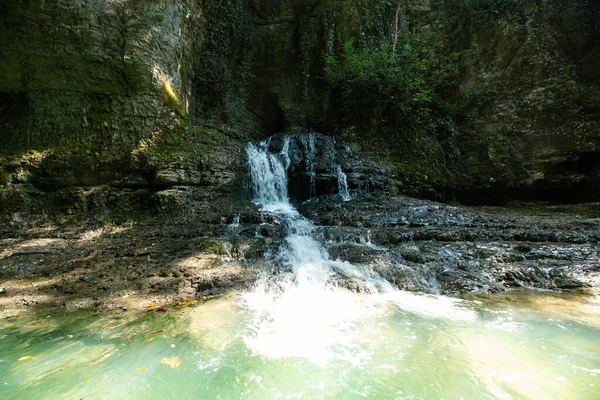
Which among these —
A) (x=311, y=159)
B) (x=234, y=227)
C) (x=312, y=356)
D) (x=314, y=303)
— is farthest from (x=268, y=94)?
(x=312, y=356)

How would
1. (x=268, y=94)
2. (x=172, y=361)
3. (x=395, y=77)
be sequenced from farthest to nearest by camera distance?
1. (x=268, y=94)
2. (x=395, y=77)
3. (x=172, y=361)

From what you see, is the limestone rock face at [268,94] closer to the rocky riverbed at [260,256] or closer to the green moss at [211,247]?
the rocky riverbed at [260,256]

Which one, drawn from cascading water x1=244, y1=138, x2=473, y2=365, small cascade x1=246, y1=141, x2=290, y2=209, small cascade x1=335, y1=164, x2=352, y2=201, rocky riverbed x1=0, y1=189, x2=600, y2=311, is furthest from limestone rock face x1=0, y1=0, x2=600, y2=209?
cascading water x1=244, y1=138, x2=473, y2=365

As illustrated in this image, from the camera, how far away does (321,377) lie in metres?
2.17

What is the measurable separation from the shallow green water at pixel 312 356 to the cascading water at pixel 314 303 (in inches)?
1.2

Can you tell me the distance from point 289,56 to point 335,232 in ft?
31.8

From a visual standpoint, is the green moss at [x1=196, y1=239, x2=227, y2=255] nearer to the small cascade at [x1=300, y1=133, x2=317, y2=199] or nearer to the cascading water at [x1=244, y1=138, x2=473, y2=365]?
the cascading water at [x1=244, y1=138, x2=473, y2=365]

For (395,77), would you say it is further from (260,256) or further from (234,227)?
(260,256)

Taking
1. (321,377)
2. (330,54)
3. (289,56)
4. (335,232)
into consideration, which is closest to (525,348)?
(321,377)

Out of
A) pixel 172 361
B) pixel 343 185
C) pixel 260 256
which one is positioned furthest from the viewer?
pixel 343 185

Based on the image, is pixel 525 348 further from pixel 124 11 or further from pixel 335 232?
pixel 124 11

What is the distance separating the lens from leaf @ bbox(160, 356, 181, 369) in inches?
90.2

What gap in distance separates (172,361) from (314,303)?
1791 mm

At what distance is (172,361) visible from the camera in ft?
7.70
